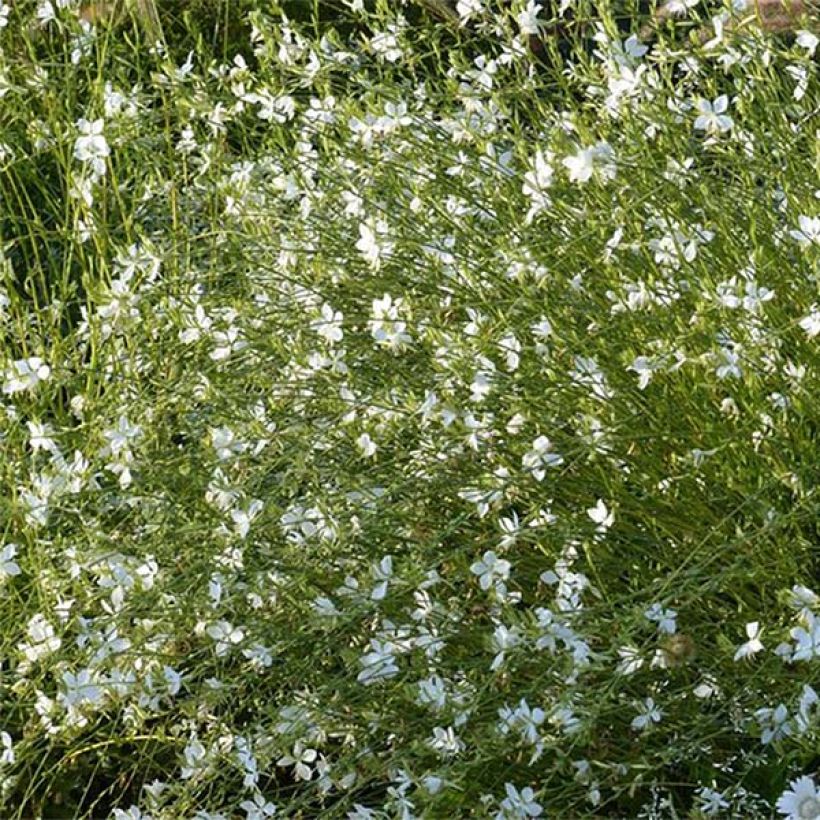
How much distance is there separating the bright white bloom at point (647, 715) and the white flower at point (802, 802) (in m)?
0.19

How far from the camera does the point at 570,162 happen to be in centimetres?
222

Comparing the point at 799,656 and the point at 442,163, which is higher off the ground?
the point at 442,163

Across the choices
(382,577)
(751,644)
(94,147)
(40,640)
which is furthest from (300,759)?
(94,147)

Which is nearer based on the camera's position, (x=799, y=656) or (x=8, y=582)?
(x=799, y=656)

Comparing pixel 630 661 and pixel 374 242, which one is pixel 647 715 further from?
pixel 374 242

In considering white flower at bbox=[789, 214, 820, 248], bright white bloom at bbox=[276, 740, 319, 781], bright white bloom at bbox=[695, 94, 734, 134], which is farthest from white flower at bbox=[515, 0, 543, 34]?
bright white bloom at bbox=[276, 740, 319, 781]

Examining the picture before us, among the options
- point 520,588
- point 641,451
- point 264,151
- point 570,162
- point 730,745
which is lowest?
point 730,745

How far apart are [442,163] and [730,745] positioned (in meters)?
1.02

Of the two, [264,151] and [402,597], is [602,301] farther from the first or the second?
[264,151]

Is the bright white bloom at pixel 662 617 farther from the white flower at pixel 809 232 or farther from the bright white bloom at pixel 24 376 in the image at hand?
the bright white bloom at pixel 24 376

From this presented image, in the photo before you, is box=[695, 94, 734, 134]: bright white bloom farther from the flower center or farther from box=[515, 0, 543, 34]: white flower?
the flower center

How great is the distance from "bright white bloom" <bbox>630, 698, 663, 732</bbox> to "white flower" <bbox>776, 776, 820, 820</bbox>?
19 cm

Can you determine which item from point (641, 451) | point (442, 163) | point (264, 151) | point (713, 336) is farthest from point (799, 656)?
point (264, 151)

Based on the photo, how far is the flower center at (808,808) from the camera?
198 cm
